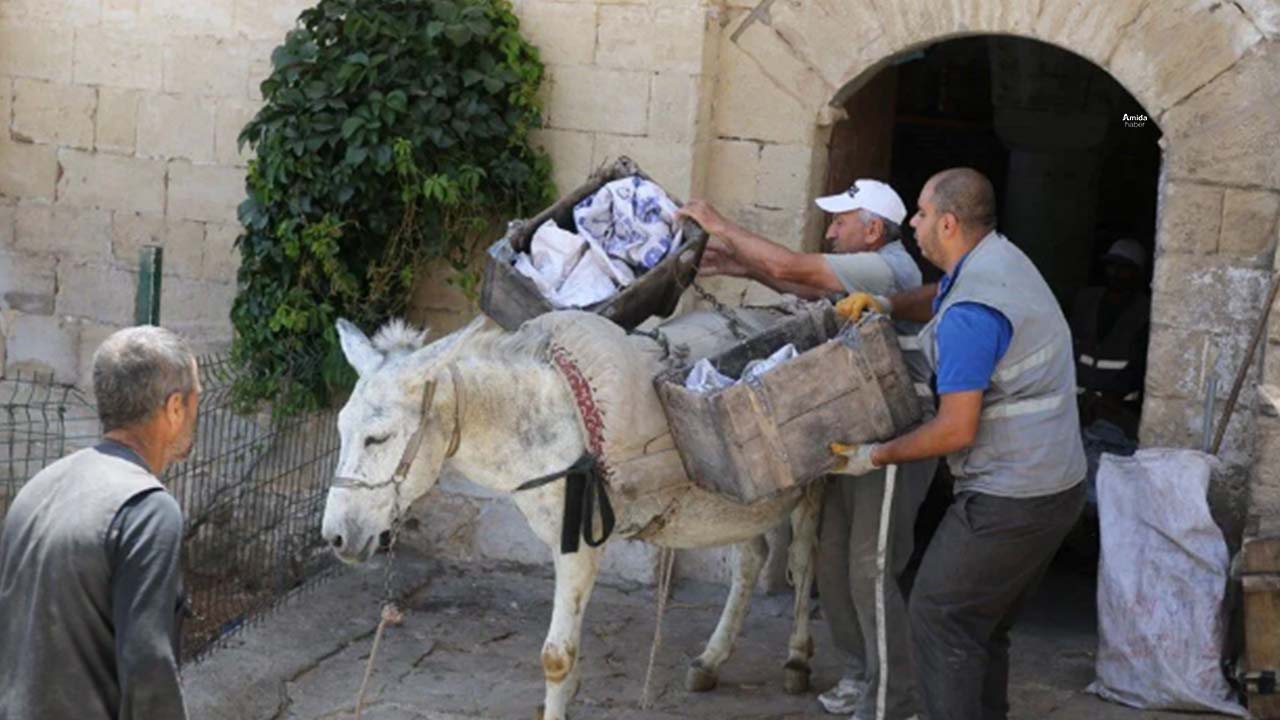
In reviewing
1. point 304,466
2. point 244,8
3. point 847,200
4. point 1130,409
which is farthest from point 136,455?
point 1130,409

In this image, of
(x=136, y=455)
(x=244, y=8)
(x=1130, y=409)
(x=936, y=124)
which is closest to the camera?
(x=136, y=455)

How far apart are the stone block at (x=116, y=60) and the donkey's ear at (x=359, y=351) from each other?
3.21m

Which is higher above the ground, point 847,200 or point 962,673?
point 847,200

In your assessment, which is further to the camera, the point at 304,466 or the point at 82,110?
the point at 82,110

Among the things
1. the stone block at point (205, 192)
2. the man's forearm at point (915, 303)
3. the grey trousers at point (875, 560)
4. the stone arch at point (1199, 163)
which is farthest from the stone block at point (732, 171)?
the stone block at point (205, 192)

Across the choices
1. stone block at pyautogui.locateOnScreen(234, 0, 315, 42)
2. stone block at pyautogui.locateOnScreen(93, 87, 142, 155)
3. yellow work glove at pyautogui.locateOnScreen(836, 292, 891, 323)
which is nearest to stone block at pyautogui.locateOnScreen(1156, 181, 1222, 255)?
yellow work glove at pyautogui.locateOnScreen(836, 292, 891, 323)

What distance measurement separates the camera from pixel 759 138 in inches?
322

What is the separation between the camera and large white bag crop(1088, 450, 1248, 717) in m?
6.92

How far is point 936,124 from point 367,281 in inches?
203

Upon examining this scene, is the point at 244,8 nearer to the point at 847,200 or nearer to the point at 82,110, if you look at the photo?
the point at 82,110

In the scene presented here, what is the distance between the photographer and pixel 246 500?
8.34m

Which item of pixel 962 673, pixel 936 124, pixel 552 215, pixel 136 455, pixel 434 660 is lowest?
pixel 434 660

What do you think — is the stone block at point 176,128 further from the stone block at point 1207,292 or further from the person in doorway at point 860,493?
the stone block at point 1207,292

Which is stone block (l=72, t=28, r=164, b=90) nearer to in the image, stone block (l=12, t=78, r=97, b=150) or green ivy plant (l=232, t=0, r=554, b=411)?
stone block (l=12, t=78, r=97, b=150)
